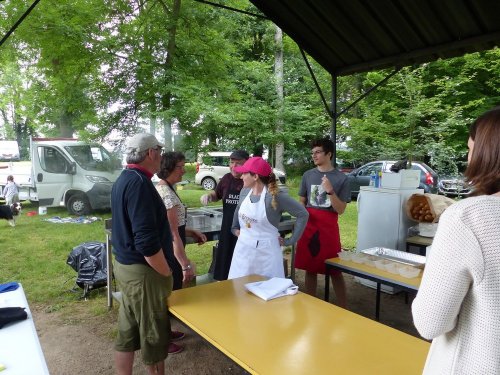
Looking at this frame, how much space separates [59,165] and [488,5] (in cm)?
868

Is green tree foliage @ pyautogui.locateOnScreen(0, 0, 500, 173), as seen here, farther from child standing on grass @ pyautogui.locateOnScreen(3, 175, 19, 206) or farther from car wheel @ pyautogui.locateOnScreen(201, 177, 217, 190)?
car wheel @ pyautogui.locateOnScreen(201, 177, 217, 190)

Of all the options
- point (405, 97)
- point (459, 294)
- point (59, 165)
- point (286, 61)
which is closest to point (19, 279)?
point (59, 165)

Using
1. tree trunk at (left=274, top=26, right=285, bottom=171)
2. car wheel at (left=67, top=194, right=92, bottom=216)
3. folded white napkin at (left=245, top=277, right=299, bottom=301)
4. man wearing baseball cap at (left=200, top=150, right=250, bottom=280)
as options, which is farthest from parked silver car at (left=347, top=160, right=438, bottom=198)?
folded white napkin at (left=245, top=277, right=299, bottom=301)

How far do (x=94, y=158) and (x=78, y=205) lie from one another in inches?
46.6

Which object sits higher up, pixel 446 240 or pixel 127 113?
pixel 127 113

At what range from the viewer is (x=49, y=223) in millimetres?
8117

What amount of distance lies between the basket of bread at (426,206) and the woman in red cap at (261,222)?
73.9 inches

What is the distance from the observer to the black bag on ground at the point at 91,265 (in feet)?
13.4

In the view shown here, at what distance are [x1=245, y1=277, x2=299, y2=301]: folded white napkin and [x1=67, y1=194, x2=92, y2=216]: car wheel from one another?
7770mm

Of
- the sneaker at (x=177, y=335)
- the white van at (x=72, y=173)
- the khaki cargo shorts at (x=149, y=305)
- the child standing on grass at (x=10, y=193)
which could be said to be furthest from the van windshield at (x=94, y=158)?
the khaki cargo shorts at (x=149, y=305)

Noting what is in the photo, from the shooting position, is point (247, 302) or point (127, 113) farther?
point (127, 113)

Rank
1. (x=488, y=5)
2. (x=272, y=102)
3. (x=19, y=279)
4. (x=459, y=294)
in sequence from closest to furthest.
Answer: (x=459, y=294)
(x=488, y=5)
(x=19, y=279)
(x=272, y=102)

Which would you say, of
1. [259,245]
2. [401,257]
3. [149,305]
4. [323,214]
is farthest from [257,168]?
[401,257]

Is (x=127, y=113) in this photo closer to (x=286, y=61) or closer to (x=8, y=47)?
(x=8, y=47)
